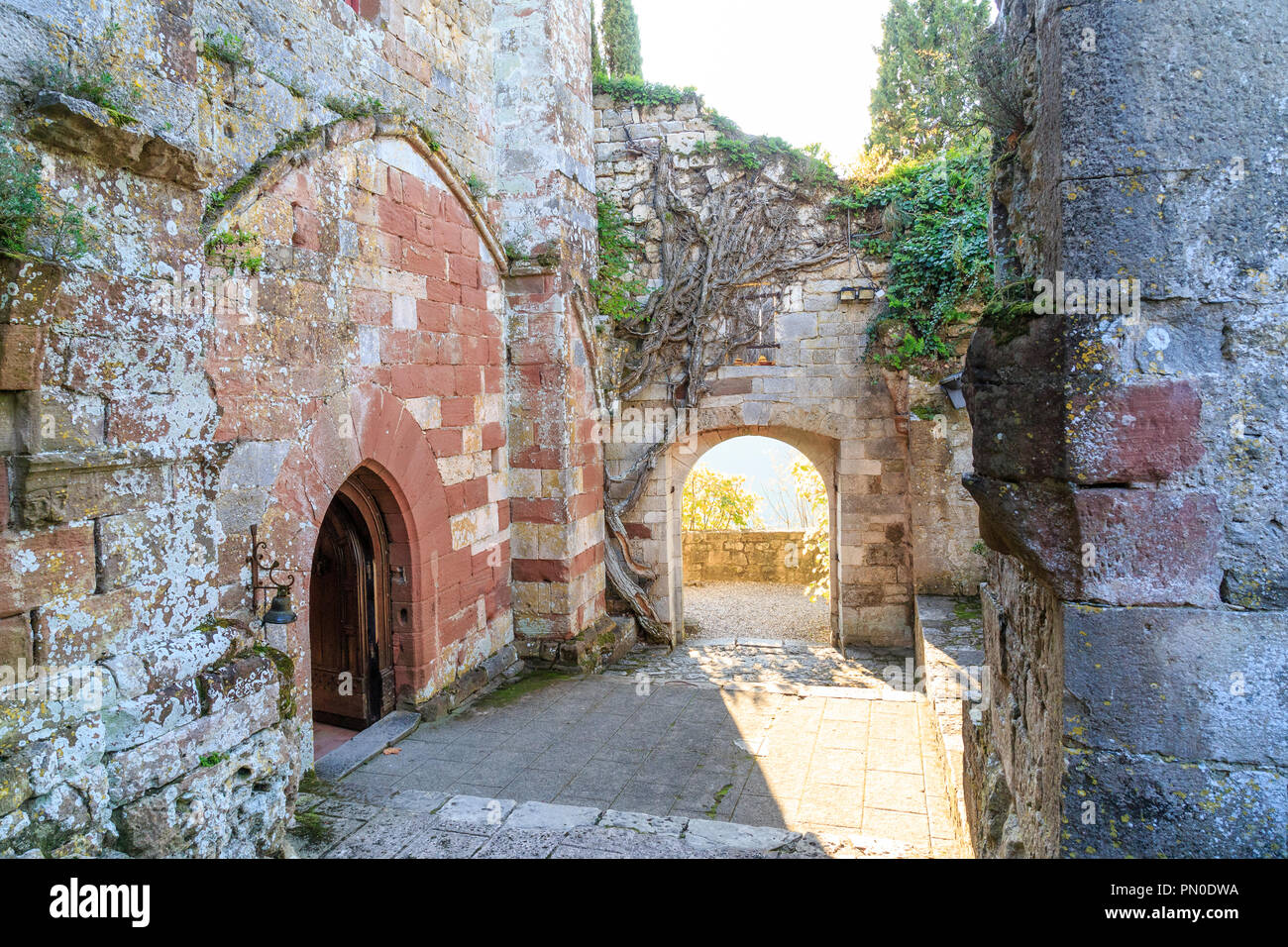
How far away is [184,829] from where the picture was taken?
298 centimetres

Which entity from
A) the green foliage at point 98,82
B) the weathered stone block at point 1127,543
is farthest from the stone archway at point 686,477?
the weathered stone block at point 1127,543

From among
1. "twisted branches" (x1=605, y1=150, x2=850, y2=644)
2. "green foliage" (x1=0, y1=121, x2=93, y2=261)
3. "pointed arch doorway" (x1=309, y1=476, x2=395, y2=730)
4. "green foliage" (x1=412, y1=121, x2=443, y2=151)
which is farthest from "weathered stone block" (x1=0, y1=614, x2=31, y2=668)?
"twisted branches" (x1=605, y1=150, x2=850, y2=644)

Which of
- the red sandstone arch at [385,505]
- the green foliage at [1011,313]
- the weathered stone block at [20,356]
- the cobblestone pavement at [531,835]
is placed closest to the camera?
the green foliage at [1011,313]

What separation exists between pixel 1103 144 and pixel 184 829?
3.52m

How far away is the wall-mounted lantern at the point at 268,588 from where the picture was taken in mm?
3992

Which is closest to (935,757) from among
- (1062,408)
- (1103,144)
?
(1062,408)

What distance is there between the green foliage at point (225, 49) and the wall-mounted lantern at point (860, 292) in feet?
20.5

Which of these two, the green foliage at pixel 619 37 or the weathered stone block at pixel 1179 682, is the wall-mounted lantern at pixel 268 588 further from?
the green foliage at pixel 619 37

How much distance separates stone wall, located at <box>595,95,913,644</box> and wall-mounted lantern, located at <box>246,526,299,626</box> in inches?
224

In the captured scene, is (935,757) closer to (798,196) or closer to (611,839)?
(611,839)

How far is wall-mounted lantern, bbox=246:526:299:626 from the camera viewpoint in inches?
157

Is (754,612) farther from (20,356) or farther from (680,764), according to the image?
(20,356)
